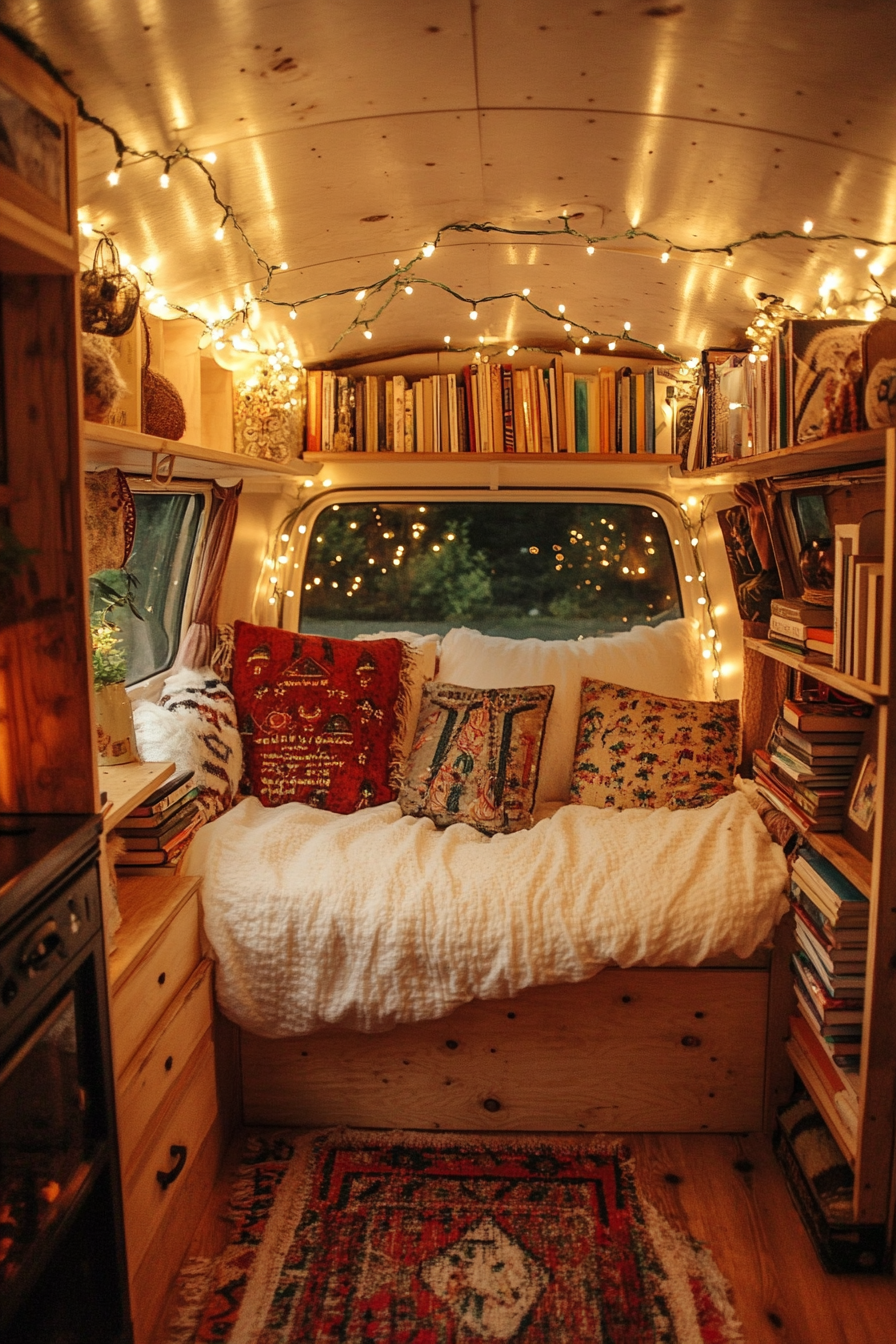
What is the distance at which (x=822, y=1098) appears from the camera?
2057 millimetres

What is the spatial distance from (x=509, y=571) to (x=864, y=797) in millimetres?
1737

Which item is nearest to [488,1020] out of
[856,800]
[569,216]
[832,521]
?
[856,800]

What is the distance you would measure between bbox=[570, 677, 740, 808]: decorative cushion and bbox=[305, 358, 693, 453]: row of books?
93 cm

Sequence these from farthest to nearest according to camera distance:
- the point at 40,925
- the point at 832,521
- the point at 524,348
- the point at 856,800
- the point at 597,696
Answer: the point at 524,348, the point at 597,696, the point at 832,521, the point at 856,800, the point at 40,925

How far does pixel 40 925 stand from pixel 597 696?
198 centimetres

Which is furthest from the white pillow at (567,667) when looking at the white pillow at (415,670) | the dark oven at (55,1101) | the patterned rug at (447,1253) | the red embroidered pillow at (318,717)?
the dark oven at (55,1101)

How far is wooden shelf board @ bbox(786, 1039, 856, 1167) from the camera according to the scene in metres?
1.92

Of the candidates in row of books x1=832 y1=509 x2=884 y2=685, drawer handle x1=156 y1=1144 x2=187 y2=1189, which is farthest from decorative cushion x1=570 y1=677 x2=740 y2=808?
drawer handle x1=156 y1=1144 x2=187 y2=1189

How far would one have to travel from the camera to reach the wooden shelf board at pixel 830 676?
1738 millimetres

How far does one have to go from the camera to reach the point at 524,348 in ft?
11.1

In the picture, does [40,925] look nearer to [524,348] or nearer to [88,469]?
[88,469]

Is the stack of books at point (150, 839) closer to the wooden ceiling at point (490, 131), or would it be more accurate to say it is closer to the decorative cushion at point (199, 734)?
the decorative cushion at point (199, 734)

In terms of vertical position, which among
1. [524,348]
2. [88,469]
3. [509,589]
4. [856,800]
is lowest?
[856,800]

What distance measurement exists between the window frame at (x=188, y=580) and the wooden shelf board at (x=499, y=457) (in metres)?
0.39
